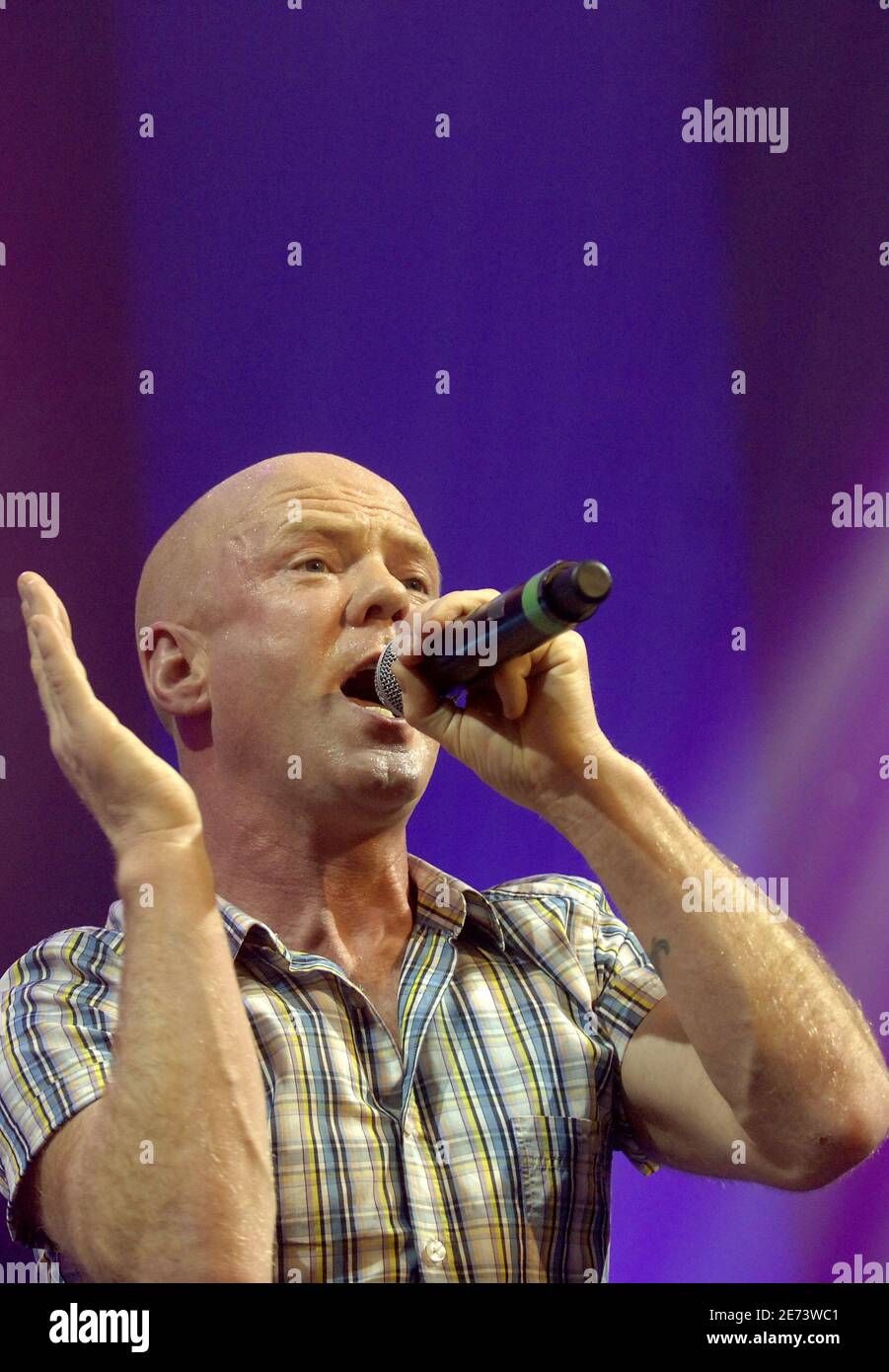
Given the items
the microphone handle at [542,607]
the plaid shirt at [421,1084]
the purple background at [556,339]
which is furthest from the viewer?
the purple background at [556,339]

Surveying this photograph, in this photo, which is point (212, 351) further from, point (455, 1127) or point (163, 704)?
point (455, 1127)

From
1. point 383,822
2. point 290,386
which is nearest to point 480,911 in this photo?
point 383,822

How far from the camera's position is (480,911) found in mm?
1734

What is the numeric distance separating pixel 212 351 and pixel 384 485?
325 mm

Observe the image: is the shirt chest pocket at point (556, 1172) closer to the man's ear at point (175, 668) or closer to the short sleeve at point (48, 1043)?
the short sleeve at point (48, 1043)

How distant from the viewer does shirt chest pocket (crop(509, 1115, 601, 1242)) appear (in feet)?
5.00

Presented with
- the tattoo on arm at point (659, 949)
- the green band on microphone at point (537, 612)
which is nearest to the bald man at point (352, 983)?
the tattoo on arm at point (659, 949)

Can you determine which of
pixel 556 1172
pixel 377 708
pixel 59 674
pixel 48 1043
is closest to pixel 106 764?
pixel 59 674

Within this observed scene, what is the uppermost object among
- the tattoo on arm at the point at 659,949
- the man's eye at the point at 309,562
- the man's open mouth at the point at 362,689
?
the man's eye at the point at 309,562

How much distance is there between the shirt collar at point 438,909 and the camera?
1598 mm

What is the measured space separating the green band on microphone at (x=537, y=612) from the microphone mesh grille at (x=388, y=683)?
13.0 inches

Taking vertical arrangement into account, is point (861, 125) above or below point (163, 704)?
above

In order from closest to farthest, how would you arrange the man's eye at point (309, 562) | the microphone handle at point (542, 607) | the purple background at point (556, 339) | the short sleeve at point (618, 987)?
the microphone handle at point (542, 607), the short sleeve at point (618, 987), the man's eye at point (309, 562), the purple background at point (556, 339)

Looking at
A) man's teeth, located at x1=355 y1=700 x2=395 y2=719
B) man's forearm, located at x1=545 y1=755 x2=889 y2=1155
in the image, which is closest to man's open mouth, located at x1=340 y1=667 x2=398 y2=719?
man's teeth, located at x1=355 y1=700 x2=395 y2=719
